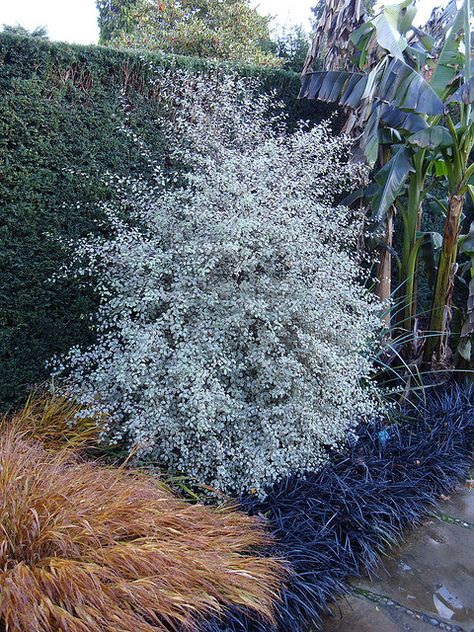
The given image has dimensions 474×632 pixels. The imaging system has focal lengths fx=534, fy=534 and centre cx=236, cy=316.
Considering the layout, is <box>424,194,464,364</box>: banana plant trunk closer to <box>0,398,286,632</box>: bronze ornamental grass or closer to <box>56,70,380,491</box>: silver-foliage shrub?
<box>56,70,380,491</box>: silver-foliage shrub

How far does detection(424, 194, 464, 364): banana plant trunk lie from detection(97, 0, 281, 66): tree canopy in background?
4.30 meters

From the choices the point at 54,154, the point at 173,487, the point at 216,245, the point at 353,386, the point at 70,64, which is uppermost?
the point at 70,64

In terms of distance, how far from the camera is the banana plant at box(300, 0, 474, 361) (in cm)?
432

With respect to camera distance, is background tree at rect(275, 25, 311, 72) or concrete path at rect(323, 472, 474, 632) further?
background tree at rect(275, 25, 311, 72)

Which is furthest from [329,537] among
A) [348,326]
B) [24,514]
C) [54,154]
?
[54,154]

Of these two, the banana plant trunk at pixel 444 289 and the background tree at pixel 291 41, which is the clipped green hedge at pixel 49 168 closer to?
the banana plant trunk at pixel 444 289

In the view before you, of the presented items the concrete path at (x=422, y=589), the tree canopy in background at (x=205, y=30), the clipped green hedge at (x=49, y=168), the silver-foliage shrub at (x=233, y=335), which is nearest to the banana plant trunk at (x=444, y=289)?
the silver-foliage shrub at (x=233, y=335)

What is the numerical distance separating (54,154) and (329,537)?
132 inches

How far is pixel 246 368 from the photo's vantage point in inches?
137

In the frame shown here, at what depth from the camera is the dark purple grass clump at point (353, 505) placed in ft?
8.79

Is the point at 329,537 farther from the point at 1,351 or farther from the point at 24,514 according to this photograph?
the point at 1,351

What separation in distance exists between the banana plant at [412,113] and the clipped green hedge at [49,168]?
177cm

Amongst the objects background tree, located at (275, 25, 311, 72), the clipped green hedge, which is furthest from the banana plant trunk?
background tree, located at (275, 25, 311, 72)

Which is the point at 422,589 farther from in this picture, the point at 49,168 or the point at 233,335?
the point at 49,168
